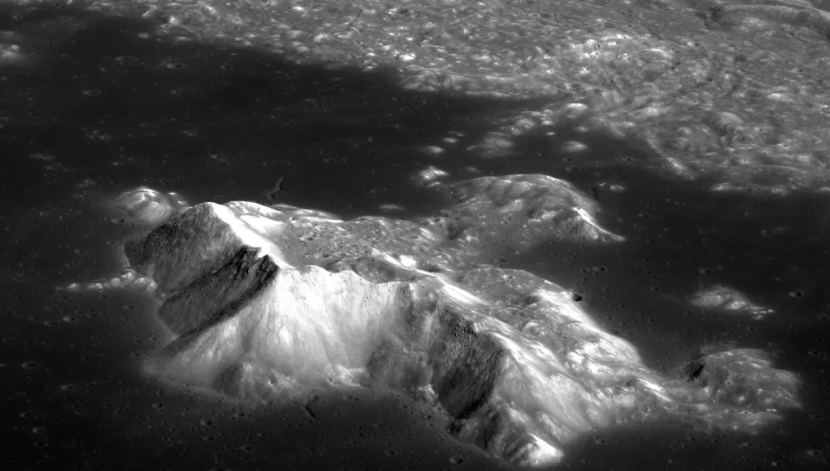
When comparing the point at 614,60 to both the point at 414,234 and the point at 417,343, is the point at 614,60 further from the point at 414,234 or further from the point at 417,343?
the point at 417,343

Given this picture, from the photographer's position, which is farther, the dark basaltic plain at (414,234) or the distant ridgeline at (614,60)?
the distant ridgeline at (614,60)

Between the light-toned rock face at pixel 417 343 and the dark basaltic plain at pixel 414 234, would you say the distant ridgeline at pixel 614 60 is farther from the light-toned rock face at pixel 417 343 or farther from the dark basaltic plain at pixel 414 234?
the light-toned rock face at pixel 417 343

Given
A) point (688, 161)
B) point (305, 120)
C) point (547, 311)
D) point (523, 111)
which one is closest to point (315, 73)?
point (305, 120)

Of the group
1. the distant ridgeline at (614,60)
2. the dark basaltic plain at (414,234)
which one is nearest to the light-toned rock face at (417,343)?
the dark basaltic plain at (414,234)

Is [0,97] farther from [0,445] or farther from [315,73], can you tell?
[0,445]

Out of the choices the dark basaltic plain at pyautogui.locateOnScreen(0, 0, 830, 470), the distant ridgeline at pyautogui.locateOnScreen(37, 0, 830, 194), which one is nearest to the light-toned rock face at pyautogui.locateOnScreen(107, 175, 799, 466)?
the dark basaltic plain at pyautogui.locateOnScreen(0, 0, 830, 470)
